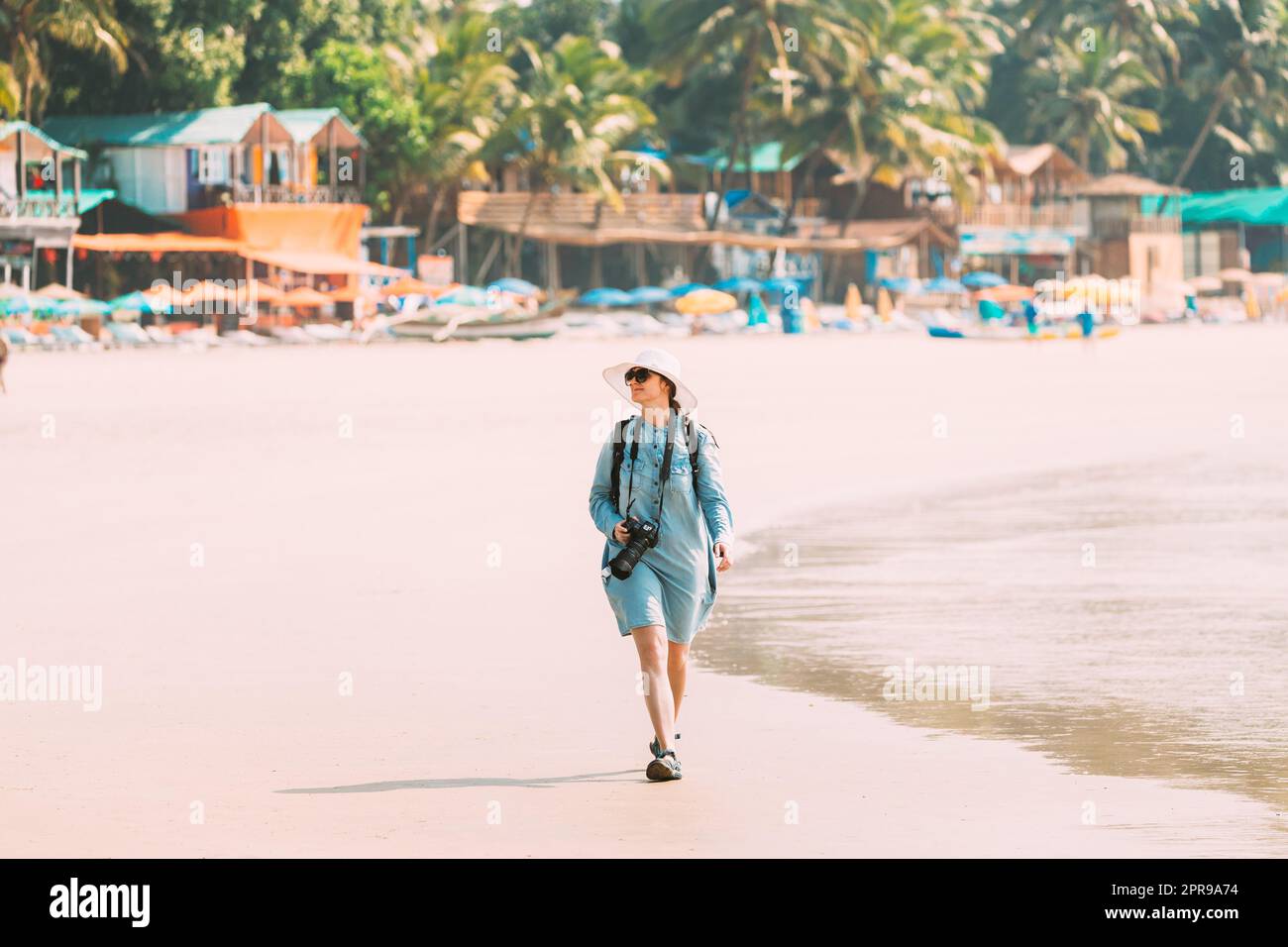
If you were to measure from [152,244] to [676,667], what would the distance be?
48425 mm

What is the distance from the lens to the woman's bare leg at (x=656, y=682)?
759 cm

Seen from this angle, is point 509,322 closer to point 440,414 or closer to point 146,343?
point 146,343

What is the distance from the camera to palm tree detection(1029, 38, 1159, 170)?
275 ft

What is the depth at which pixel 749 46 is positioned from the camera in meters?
69.3

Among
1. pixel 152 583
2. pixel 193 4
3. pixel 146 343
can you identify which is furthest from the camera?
pixel 193 4

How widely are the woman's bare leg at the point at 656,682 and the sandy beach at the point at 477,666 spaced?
0.21m

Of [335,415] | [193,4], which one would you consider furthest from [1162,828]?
[193,4]

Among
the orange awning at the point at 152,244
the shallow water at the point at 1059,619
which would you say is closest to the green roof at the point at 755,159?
the orange awning at the point at 152,244

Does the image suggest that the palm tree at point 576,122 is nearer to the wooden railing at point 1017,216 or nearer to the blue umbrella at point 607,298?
the blue umbrella at point 607,298

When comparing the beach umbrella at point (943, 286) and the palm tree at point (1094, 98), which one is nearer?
the beach umbrella at point (943, 286)

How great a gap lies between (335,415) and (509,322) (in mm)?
26832

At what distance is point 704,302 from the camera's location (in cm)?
5978

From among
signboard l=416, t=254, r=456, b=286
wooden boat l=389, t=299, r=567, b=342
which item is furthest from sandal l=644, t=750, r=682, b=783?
signboard l=416, t=254, r=456, b=286

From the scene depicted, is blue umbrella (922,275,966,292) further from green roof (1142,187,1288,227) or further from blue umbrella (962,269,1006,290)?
→ green roof (1142,187,1288,227)
